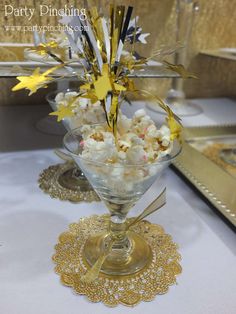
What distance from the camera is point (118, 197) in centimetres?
38

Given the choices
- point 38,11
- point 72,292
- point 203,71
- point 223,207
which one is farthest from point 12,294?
point 203,71

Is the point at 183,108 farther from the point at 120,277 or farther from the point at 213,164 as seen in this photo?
the point at 120,277

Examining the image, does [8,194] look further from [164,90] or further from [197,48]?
[197,48]

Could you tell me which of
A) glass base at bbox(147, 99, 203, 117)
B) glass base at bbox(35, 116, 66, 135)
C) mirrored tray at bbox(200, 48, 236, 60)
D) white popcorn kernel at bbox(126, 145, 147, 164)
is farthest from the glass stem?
mirrored tray at bbox(200, 48, 236, 60)

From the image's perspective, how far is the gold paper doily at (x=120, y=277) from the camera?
360 millimetres

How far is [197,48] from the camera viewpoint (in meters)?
1.11

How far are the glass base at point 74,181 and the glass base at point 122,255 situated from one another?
0.47ft

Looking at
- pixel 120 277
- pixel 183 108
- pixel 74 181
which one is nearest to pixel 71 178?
pixel 74 181

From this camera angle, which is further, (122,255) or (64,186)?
(64,186)

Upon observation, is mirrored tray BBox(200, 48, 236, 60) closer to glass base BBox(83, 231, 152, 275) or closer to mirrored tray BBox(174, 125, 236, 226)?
mirrored tray BBox(174, 125, 236, 226)

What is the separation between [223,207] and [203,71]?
76cm

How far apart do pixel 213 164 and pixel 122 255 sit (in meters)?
0.32

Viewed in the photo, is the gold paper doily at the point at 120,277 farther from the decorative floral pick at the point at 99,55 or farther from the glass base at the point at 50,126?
the glass base at the point at 50,126

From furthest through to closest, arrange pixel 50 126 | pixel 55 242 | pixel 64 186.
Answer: pixel 50 126 < pixel 64 186 < pixel 55 242
